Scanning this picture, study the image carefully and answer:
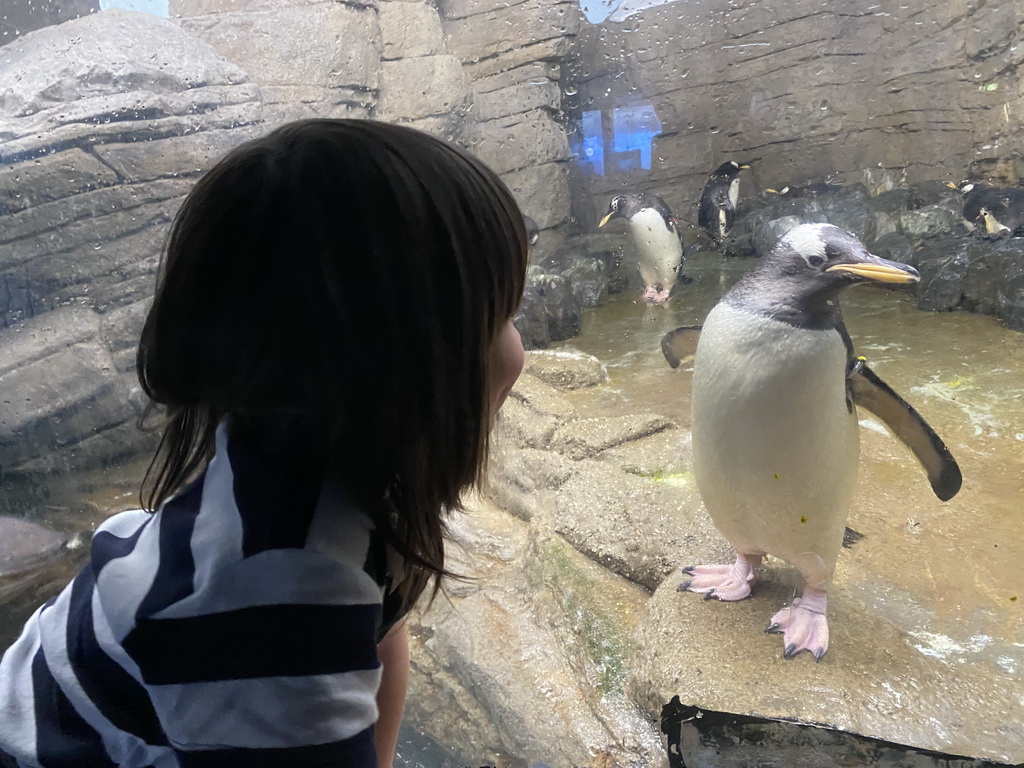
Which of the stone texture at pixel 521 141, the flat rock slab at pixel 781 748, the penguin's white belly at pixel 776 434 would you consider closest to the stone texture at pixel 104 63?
the stone texture at pixel 521 141

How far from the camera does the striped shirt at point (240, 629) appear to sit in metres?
0.35

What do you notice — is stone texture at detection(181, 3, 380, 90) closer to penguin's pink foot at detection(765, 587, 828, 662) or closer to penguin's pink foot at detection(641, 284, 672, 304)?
penguin's pink foot at detection(641, 284, 672, 304)

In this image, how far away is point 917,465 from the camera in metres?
1.21

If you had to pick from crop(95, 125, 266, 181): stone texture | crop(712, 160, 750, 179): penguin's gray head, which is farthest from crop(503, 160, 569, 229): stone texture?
crop(95, 125, 266, 181): stone texture

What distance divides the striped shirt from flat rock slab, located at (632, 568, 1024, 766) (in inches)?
17.9

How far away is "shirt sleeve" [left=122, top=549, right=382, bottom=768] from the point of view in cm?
35

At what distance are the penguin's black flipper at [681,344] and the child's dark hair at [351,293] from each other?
0.77m

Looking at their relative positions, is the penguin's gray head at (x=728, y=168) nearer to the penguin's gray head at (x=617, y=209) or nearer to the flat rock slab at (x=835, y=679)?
the penguin's gray head at (x=617, y=209)

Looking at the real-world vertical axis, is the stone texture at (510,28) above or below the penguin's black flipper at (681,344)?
above

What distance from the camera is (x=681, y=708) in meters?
0.73

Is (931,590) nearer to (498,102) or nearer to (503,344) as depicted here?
(503,344)

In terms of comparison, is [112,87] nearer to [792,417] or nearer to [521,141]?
[521,141]

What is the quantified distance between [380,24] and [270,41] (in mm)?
299

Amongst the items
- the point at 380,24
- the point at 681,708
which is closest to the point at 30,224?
the point at 380,24
